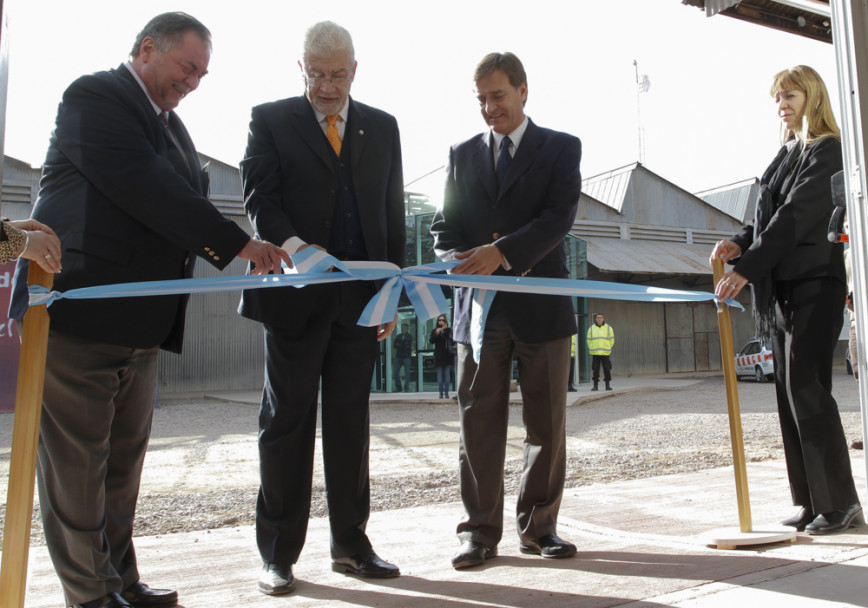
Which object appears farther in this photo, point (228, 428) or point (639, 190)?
point (639, 190)

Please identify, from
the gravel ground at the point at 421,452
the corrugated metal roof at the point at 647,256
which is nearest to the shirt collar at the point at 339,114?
the gravel ground at the point at 421,452

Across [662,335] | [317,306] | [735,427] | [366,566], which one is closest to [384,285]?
[317,306]

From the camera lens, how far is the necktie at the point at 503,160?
306cm

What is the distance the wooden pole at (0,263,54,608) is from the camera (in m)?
1.88

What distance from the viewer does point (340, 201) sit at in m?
2.70

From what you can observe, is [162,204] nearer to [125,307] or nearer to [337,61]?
[125,307]

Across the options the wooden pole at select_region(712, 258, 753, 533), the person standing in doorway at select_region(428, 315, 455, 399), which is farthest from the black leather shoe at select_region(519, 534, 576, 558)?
the person standing in doorway at select_region(428, 315, 455, 399)

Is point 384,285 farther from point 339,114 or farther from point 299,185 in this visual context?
point 339,114

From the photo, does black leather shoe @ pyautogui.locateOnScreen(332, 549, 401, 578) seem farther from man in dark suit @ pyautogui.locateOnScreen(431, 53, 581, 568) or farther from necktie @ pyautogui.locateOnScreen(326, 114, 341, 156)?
necktie @ pyautogui.locateOnScreen(326, 114, 341, 156)

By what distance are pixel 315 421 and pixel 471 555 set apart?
733 mm

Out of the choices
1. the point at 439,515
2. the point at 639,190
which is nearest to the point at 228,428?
the point at 439,515

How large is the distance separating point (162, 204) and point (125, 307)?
0.33 meters

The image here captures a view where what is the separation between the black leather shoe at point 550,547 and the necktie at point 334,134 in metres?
1.65

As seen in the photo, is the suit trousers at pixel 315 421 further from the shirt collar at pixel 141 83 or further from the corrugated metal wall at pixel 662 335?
the corrugated metal wall at pixel 662 335
